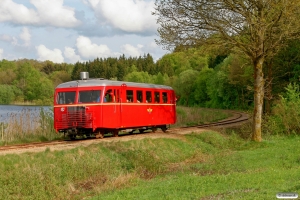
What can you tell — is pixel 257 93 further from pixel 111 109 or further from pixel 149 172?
pixel 149 172

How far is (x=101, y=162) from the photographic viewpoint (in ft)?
50.3

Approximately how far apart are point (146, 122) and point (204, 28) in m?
5.93

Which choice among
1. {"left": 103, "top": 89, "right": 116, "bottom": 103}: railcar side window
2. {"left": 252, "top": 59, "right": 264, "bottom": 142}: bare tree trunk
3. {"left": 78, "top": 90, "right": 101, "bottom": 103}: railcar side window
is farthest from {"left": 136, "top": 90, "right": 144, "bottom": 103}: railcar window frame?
{"left": 252, "top": 59, "right": 264, "bottom": 142}: bare tree trunk

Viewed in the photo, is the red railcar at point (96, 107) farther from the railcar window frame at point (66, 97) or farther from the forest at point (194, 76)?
the forest at point (194, 76)

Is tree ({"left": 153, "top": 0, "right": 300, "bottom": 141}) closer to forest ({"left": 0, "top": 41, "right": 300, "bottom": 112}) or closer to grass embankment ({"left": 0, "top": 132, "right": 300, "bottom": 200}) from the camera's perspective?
forest ({"left": 0, "top": 41, "right": 300, "bottom": 112})

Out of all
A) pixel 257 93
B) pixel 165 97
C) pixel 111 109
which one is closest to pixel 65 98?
pixel 111 109

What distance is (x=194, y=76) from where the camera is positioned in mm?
84500

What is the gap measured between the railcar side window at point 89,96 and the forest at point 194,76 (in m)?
3.16

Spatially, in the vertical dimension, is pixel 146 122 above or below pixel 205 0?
below

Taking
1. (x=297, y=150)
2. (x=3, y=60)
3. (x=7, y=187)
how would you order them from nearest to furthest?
(x=7, y=187) → (x=297, y=150) → (x=3, y=60)

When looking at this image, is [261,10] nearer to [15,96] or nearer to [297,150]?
[297,150]

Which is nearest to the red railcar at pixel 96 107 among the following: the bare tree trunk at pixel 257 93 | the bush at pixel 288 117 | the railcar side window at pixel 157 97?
the railcar side window at pixel 157 97

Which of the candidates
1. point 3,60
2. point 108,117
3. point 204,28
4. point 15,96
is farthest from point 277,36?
point 3,60

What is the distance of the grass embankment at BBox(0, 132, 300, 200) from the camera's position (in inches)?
415
